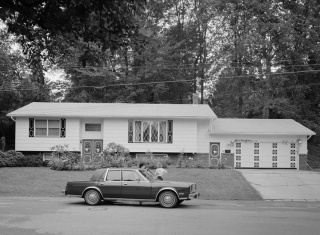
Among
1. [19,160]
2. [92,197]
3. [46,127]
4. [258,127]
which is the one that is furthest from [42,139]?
[92,197]

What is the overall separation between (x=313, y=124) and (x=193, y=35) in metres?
17.0

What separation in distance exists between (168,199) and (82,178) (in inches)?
390

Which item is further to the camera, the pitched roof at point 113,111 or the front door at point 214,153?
the front door at point 214,153

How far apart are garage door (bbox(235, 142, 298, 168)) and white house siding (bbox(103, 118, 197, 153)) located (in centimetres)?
357

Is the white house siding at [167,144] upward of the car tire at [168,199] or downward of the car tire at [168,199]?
upward

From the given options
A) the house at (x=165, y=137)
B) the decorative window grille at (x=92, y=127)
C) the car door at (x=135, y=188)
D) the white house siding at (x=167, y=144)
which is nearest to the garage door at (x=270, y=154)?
the house at (x=165, y=137)

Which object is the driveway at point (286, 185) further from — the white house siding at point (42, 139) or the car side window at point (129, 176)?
the white house siding at point (42, 139)

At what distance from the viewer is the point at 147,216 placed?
12938 millimetres

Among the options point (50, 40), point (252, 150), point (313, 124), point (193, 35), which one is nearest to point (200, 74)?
point (193, 35)

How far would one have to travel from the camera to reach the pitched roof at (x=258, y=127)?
32188 mm

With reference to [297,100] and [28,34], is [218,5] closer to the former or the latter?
[297,100]

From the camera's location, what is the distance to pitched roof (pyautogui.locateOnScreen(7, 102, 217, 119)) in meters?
32.1

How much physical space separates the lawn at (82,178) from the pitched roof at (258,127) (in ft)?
21.5

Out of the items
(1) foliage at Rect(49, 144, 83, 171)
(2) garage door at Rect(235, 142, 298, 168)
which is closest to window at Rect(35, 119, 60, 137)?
(1) foliage at Rect(49, 144, 83, 171)
